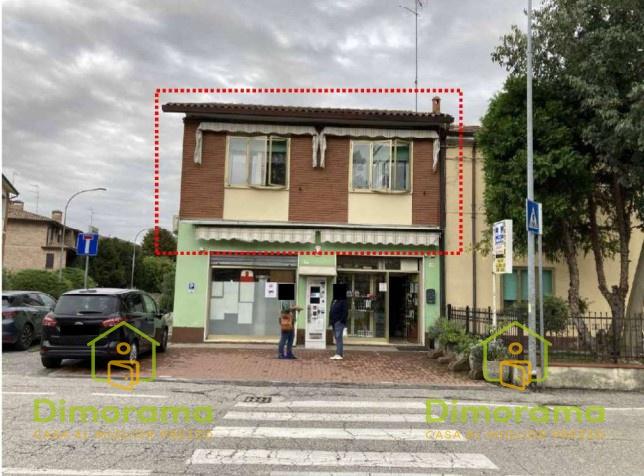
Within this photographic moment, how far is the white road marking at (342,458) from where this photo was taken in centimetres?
531

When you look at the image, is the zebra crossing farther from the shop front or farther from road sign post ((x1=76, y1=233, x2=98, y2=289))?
road sign post ((x1=76, y1=233, x2=98, y2=289))

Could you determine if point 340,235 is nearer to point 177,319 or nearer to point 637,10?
point 177,319

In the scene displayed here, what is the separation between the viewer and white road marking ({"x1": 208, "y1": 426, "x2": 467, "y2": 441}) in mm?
6281

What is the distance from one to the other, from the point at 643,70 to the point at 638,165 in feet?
7.24

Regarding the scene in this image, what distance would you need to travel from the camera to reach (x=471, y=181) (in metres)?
16.6

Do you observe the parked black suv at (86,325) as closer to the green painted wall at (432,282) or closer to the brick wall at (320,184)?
the brick wall at (320,184)

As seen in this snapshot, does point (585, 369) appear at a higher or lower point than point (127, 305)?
lower

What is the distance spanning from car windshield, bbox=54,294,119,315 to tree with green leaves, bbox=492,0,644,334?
11058 mm

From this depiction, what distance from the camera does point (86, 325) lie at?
10.6m

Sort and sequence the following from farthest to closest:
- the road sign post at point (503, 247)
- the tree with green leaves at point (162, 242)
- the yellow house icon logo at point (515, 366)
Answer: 1. the tree with green leaves at point (162, 242)
2. the road sign post at point (503, 247)
3. the yellow house icon logo at point (515, 366)

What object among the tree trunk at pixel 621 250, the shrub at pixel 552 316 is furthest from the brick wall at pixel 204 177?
the tree trunk at pixel 621 250

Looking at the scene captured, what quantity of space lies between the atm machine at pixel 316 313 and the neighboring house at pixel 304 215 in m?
0.03

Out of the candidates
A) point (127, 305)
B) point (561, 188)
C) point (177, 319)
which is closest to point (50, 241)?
point (177, 319)

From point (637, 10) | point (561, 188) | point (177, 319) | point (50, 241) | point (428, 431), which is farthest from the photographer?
point (50, 241)
